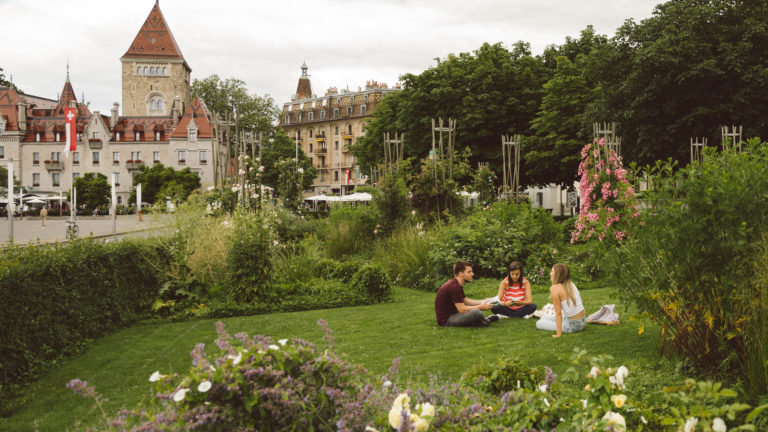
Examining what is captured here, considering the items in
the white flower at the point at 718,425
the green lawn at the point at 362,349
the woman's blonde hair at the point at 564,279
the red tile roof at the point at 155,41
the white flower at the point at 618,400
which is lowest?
the green lawn at the point at 362,349

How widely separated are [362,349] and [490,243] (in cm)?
608

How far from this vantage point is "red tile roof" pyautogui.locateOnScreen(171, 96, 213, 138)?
85875 mm

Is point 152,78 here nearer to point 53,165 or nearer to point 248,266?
point 53,165

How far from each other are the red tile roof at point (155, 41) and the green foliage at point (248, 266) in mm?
88672

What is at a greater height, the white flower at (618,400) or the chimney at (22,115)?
the chimney at (22,115)

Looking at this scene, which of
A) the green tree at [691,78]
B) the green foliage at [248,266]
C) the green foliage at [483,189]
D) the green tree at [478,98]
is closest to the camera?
the green foliage at [248,266]

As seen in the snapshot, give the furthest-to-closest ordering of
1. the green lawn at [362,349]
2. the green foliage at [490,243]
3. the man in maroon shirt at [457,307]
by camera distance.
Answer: the green foliage at [490,243] → the man in maroon shirt at [457,307] → the green lawn at [362,349]

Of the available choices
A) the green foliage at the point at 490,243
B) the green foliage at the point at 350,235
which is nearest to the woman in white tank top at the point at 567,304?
the green foliage at the point at 490,243

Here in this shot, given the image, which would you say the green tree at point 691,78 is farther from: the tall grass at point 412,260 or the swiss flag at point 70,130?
the swiss flag at point 70,130

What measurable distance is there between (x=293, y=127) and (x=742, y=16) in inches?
3429

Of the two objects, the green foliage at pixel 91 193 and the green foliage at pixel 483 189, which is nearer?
the green foliage at pixel 483 189

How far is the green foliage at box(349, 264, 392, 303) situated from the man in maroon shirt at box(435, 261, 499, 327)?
2762 millimetres

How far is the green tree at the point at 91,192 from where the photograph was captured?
217ft

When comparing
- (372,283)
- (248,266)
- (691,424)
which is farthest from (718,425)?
(372,283)
